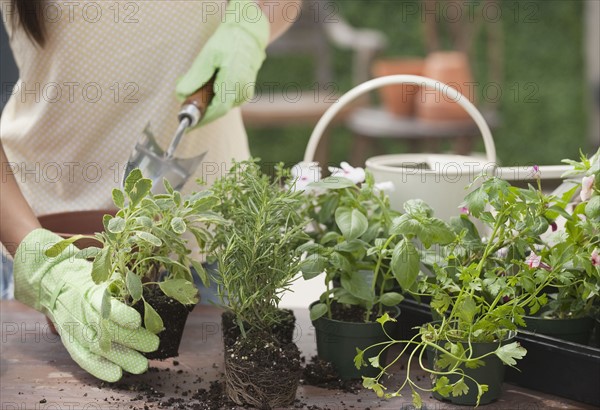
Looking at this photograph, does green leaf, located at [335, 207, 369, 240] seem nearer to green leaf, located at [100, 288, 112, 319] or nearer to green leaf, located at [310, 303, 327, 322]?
green leaf, located at [310, 303, 327, 322]

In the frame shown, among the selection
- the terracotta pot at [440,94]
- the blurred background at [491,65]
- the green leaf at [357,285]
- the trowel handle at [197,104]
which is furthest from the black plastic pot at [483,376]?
the blurred background at [491,65]

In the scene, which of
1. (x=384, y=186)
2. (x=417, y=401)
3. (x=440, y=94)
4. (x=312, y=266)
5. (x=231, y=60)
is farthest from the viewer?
(x=440, y=94)

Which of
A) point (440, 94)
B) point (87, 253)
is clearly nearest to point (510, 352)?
point (87, 253)

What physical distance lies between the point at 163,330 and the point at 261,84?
193 inches

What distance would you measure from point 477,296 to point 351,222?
0.18 meters

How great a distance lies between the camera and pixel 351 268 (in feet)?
3.44

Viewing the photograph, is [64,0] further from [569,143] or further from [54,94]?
[569,143]

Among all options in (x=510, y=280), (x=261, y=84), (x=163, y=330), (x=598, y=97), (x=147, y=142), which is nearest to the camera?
(x=510, y=280)

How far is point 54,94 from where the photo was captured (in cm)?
150

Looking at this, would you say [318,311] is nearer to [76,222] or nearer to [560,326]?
[560,326]

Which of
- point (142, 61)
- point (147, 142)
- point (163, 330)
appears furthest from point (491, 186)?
point (142, 61)

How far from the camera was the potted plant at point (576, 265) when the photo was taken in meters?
0.96

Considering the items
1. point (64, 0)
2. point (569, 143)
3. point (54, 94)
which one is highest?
point (64, 0)

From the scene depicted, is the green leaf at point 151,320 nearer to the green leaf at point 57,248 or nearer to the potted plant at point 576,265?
the green leaf at point 57,248
